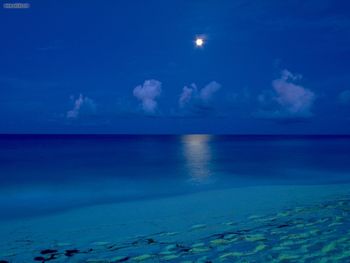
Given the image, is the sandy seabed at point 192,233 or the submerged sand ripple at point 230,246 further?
the sandy seabed at point 192,233

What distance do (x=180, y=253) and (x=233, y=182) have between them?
17573 mm

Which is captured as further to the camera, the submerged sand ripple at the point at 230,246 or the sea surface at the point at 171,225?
the sea surface at the point at 171,225

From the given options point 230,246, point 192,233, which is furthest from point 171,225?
point 230,246

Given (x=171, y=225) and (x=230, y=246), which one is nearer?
(x=230, y=246)

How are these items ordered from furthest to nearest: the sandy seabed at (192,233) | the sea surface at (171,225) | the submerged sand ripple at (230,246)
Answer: the sea surface at (171,225) < the sandy seabed at (192,233) < the submerged sand ripple at (230,246)

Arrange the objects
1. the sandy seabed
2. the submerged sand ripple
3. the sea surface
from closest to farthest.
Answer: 1. the submerged sand ripple
2. the sandy seabed
3. the sea surface

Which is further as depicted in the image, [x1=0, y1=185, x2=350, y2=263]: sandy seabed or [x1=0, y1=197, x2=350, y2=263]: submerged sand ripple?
[x1=0, y1=185, x2=350, y2=263]: sandy seabed

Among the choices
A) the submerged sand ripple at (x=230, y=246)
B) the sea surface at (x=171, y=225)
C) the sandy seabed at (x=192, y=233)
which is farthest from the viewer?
the sea surface at (x=171, y=225)

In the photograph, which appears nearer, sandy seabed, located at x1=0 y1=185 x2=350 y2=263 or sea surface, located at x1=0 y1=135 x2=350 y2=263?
sandy seabed, located at x1=0 y1=185 x2=350 y2=263

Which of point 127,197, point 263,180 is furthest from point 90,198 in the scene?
point 263,180

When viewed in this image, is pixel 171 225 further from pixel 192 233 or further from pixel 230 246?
pixel 230 246

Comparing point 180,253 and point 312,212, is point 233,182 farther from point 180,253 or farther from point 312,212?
point 180,253

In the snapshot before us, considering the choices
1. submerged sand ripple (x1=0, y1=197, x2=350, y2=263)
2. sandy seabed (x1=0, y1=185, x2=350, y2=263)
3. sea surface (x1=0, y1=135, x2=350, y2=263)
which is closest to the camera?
submerged sand ripple (x1=0, y1=197, x2=350, y2=263)

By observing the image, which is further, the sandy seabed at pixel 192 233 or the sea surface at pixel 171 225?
the sea surface at pixel 171 225
